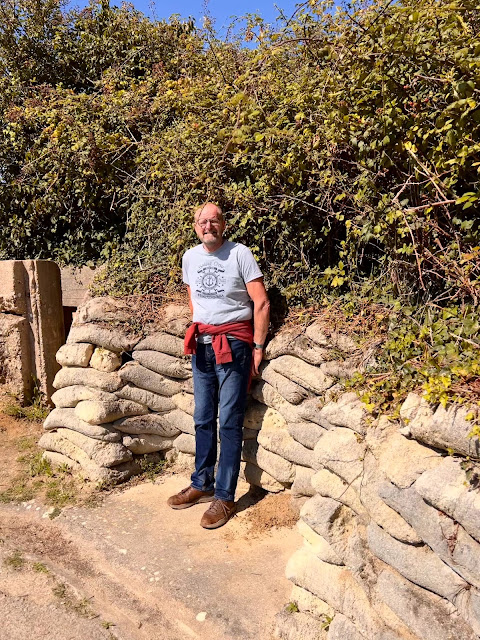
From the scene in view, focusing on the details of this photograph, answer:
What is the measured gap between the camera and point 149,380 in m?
4.57

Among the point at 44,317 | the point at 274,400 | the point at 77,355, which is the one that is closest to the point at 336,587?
the point at 274,400

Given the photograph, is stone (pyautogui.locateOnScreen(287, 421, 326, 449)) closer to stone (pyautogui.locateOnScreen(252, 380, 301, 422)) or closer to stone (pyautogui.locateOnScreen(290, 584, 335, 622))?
stone (pyautogui.locateOnScreen(252, 380, 301, 422))

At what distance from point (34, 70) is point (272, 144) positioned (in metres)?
4.51

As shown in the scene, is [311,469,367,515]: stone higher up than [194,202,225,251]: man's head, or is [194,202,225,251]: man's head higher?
[194,202,225,251]: man's head

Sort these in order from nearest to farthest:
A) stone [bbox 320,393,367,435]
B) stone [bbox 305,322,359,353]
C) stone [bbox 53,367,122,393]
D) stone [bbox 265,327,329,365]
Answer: stone [bbox 320,393,367,435] < stone [bbox 305,322,359,353] < stone [bbox 265,327,329,365] < stone [bbox 53,367,122,393]

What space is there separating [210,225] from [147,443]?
1.96 m

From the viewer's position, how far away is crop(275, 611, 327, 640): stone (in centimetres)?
282

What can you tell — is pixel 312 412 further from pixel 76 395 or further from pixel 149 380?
pixel 76 395

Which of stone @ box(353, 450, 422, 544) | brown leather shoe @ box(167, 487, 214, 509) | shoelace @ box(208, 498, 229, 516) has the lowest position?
brown leather shoe @ box(167, 487, 214, 509)

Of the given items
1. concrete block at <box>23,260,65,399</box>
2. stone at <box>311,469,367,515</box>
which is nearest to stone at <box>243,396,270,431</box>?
stone at <box>311,469,367,515</box>

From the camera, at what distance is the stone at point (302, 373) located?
3529 mm

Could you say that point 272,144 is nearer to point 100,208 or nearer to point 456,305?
point 456,305

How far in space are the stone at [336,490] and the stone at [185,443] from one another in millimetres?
1639

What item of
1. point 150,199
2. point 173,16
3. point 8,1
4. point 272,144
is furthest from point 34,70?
point 272,144
